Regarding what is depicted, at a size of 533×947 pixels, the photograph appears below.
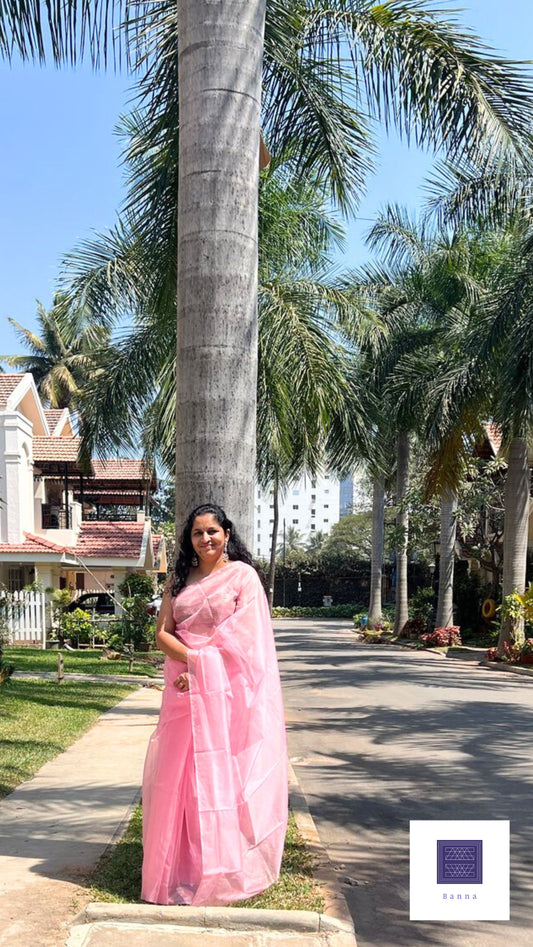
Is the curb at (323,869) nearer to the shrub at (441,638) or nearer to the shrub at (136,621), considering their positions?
the shrub at (136,621)

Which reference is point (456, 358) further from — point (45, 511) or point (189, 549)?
point (189, 549)

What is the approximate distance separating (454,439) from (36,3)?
49.3ft

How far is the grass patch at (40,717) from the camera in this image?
8.45m

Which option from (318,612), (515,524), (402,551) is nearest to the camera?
(515,524)

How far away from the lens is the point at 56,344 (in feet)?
153

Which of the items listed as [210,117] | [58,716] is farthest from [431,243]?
[210,117]

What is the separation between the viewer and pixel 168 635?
480 centimetres

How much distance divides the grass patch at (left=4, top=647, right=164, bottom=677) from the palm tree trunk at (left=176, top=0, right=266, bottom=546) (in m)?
12.6

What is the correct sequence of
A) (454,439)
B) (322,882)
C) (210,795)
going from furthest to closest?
(454,439), (322,882), (210,795)

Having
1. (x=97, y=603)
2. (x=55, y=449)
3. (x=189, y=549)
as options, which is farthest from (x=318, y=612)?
(x=189, y=549)

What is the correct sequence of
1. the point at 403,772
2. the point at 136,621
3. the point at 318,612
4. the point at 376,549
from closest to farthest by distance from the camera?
1. the point at 403,772
2. the point at 136,621
3. the point at 376,549
4. the point at 318,612

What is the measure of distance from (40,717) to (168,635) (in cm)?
704

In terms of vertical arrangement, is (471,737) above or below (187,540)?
below

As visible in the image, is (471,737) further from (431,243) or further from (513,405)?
(431,243)
